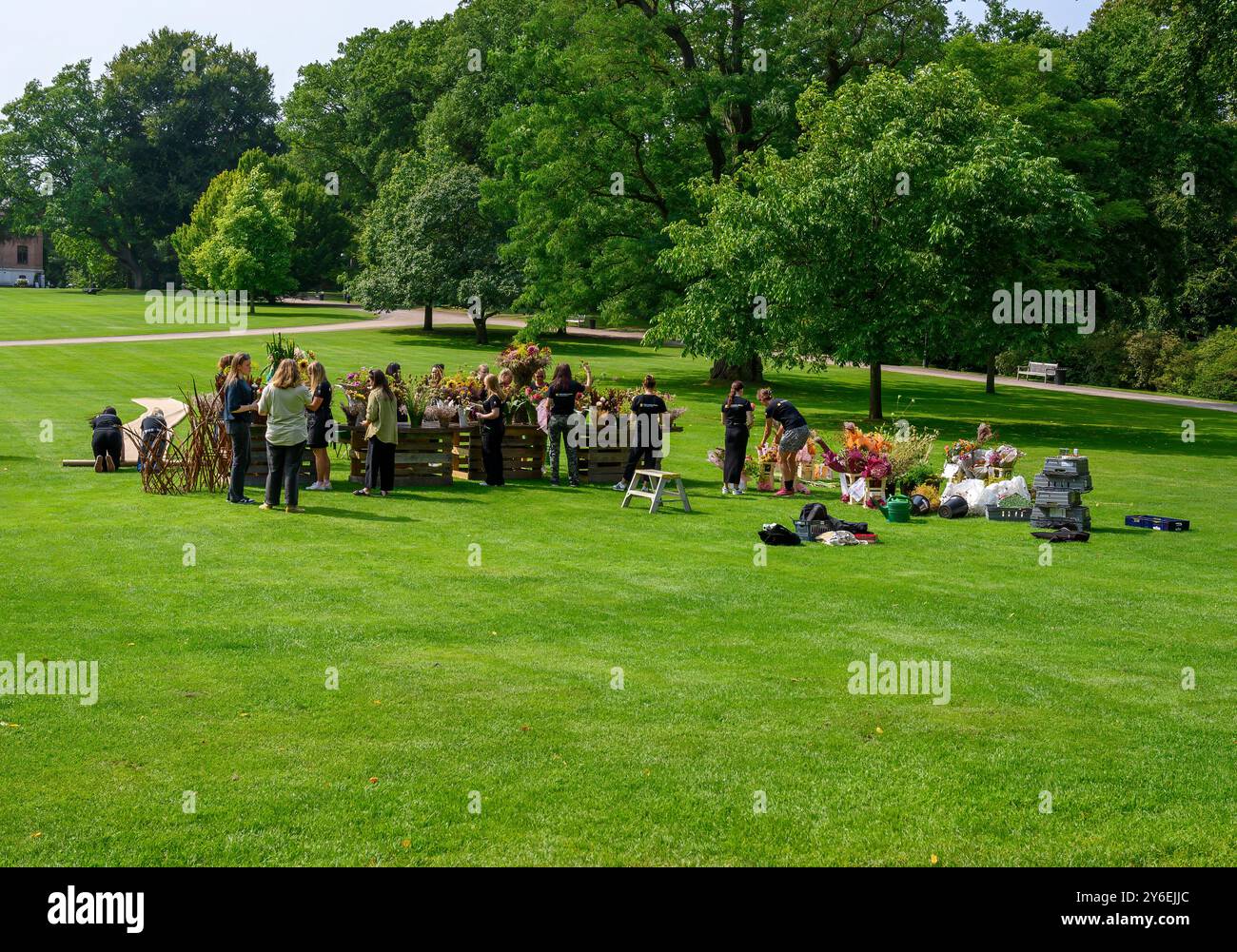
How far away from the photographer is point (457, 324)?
71.8 m

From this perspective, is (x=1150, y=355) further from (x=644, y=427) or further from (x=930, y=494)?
(x=644, y=427)

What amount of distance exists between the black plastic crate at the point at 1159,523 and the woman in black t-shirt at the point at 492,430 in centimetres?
1028

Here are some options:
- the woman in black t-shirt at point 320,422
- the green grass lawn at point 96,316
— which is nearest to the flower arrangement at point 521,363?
the woman in black t-shirt at point 320,422

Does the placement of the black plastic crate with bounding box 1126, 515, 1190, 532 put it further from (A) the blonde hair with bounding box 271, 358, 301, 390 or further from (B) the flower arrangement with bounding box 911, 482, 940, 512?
(A) the blonde hair with bounding box 271, 358, 301, 390

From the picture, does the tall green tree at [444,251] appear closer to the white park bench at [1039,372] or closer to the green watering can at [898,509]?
the white park bench at [1039,372]

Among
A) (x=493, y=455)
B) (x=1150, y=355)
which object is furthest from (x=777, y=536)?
(x=1150, y=355)

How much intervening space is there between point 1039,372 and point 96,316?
5055 cm

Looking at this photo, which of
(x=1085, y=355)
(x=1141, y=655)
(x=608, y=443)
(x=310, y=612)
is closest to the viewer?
(x=1141, y=655)

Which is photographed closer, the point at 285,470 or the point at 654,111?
the point at 285,470
